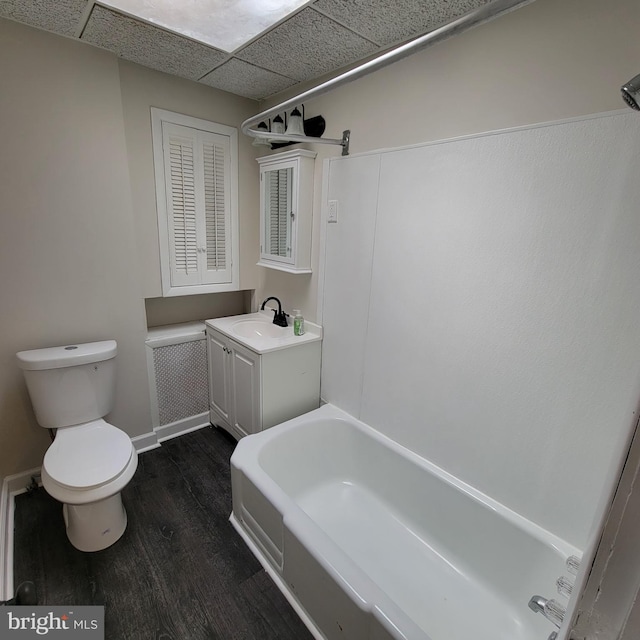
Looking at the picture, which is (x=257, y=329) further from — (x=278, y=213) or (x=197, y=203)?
(x=197, y=203)

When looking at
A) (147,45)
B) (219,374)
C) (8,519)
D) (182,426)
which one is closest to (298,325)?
(219,374)

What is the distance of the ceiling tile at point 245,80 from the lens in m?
1.97

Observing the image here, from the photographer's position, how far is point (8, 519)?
1.76 m

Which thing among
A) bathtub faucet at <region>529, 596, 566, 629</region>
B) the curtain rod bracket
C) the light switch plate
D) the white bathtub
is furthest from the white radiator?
bathtub faucet at <region>529, 596, 566, 629</region>

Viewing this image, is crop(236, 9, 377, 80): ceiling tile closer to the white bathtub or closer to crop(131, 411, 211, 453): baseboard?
the white bathtub

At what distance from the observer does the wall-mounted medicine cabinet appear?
212 cm

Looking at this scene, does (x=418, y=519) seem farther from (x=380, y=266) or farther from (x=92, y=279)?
(x=92, y=279)

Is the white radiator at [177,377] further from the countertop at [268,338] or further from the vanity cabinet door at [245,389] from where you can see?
the vanity cabinet door at [245,389]

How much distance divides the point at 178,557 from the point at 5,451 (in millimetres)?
1161

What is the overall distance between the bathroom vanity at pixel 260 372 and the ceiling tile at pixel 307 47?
58.5 inches

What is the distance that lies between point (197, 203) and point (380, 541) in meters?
2.30

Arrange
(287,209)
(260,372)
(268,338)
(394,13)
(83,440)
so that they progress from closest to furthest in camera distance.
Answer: (394,13), (83,440), (260,372), (287,209), (268,338)

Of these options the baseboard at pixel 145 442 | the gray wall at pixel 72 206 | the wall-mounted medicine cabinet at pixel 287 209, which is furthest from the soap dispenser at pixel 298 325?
the baseboard at pixel 145 442

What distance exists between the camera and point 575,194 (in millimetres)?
1180
